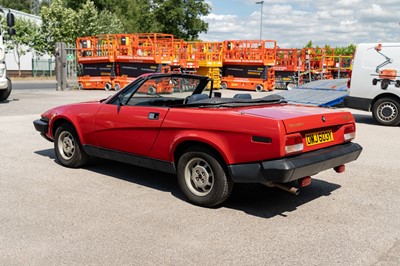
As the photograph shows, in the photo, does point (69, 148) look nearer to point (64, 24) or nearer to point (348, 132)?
point (348, 132)

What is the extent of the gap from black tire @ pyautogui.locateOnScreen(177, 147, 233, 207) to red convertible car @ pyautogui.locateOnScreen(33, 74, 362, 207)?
0.03ft

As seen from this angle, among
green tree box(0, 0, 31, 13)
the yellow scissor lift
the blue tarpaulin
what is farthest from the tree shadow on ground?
green tree box(0, 0, 31, 13)

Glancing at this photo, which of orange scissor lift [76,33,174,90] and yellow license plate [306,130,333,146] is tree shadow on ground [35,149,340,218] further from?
orange scissor lift [76,33,174,90]

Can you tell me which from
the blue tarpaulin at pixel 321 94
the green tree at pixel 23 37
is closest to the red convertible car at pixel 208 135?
the blue tarpaulin at pixel 321 94

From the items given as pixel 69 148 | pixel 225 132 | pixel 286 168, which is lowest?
pixel 69 148

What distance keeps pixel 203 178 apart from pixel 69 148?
252 cm

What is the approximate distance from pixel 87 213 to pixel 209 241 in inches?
55.2

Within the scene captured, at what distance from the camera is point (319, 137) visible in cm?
455

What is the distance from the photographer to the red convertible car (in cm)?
414

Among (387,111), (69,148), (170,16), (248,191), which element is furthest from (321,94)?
(170,16)

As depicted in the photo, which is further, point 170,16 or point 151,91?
point 170,16

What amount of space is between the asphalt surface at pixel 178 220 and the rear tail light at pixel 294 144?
0.71 meters

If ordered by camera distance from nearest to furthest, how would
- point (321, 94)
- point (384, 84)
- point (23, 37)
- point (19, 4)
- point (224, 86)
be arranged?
point (384, 84) → point (321, 94) → point (224, 86) → point (23, 37) → point (19, 4)

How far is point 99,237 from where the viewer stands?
383 centimetres
